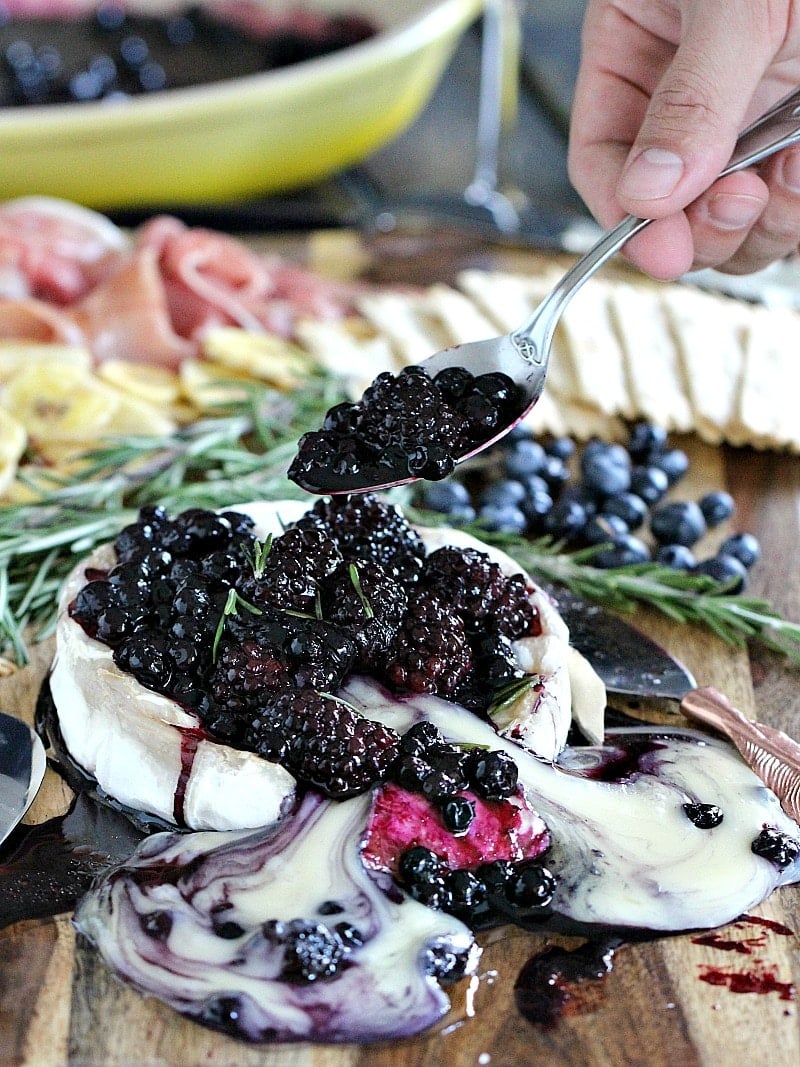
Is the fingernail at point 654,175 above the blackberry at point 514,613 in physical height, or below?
above

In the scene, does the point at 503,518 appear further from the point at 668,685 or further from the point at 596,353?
the point at 596,353

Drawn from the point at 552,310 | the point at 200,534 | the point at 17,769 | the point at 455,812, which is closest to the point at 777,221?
the point at 552,310

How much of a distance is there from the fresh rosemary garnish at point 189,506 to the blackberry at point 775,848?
0.63m

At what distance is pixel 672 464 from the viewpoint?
3.15 meters

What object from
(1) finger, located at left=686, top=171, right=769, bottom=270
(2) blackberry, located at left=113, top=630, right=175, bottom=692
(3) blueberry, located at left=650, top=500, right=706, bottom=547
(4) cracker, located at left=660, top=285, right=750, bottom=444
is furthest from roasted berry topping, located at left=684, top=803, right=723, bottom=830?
(4) cracker, located at left=660, top=285, right=750, bottom=444

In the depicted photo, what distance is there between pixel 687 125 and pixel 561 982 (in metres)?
1.50

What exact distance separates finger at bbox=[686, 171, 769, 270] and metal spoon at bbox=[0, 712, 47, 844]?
1672 mm

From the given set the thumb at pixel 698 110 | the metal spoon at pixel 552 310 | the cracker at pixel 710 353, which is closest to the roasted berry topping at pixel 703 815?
the metal spoon at pixel 552 310

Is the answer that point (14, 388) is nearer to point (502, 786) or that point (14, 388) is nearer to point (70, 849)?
point (70, 849)

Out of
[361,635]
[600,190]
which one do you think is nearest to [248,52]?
[600,190]

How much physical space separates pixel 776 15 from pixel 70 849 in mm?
2000

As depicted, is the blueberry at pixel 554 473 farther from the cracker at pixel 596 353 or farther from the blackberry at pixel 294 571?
the blackberry at pixel 294 571

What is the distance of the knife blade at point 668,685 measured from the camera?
2160mm

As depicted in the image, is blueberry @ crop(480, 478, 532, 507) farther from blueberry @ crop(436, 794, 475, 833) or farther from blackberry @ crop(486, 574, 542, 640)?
blueberry @ crop(436, 794, 475, 833)
